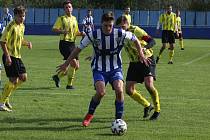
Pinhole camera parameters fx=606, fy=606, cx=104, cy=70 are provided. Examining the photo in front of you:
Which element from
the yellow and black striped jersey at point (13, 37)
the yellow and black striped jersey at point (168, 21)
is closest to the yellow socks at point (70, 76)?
the yellow and black striped jersey at point (13, 37)

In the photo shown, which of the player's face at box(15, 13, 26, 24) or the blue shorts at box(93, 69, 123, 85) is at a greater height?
the player's face at box(15, 13, 26, 24)

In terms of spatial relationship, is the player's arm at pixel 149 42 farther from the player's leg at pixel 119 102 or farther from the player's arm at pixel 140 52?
the player's leg at pixel 119 102

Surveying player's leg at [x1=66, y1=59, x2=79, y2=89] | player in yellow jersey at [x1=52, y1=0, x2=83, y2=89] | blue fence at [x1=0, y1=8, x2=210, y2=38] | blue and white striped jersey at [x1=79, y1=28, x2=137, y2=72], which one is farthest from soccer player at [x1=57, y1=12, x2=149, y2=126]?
blue fence at [x1=0, y1=8, x2=210, y2=38]

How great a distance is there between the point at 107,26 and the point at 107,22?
8 cm

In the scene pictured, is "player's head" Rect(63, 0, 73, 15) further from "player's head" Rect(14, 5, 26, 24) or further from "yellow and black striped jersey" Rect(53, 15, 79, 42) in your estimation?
"player's head" Rect(14, 5, 26, 24)

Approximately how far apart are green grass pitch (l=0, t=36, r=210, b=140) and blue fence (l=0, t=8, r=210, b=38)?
114ft

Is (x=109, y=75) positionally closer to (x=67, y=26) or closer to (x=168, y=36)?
(x=67, y=26)

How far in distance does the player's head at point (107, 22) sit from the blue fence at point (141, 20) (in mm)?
42570

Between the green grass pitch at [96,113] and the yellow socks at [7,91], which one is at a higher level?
the yellow socks at [7,91]

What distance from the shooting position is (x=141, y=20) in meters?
57.2

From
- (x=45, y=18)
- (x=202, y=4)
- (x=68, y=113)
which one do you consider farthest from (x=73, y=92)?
(x=202, y=4)

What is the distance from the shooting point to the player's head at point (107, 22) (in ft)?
29.7

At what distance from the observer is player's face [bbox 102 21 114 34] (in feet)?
29.8

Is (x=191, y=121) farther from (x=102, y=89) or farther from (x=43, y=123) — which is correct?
(x=43, y=123)
